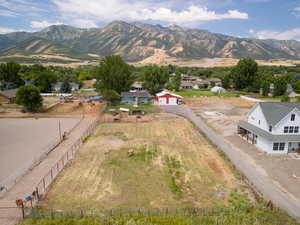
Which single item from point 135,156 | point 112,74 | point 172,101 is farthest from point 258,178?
point 112,74

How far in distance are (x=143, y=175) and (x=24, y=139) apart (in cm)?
1825

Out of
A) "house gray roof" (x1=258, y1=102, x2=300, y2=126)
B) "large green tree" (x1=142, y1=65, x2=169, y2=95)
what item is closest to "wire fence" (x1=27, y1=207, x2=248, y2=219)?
"house gray roof" (x1=258, y1=102, x2=300, y2=126)

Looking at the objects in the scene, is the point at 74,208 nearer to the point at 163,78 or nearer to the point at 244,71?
the point at 163,78

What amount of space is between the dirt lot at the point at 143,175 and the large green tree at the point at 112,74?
29629mm

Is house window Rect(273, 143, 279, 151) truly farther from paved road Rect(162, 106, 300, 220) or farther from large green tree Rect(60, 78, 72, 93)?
large green tree Rect(60, 78, 72, 93)

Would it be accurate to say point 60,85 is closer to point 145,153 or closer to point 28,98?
point 28,98

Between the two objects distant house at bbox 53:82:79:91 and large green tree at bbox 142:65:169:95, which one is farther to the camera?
distant house at bbox 53:82:79:91

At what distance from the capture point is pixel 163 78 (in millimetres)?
62625

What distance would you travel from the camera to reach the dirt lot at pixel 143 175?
1407 centimetres

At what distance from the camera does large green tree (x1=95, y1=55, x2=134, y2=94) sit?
55062 mm

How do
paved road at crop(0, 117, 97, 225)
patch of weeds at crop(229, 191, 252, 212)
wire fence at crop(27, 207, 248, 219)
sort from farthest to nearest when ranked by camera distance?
patch of weeds at crop(229, 191, 252, 212), paved road at crop(0, 117, 97, 225), wire fence at crop(27, 207, 248, 219)

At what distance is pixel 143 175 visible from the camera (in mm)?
17578

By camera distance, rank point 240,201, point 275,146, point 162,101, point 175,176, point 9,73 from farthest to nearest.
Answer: point 9,73, point 162,101, point 275,146, point 175,176, point 240,201

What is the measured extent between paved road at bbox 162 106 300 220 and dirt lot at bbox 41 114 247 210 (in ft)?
4.39
